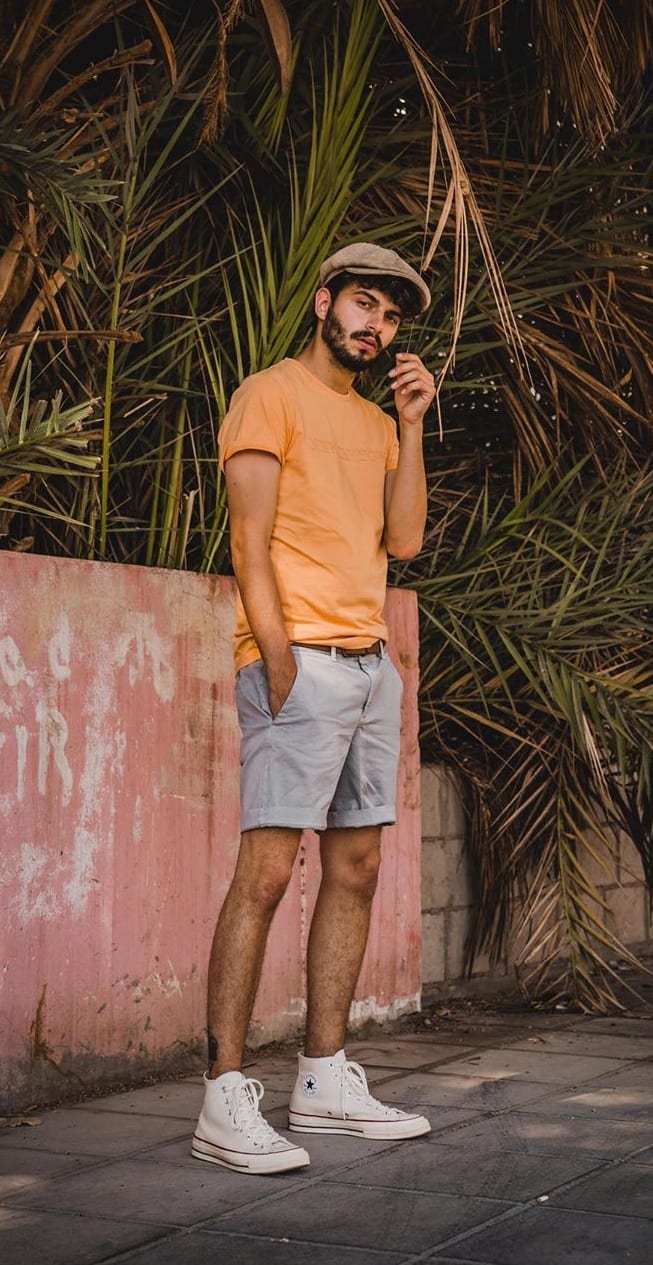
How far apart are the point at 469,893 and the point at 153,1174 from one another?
2747 millimetres

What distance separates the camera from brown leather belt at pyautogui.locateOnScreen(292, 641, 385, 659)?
3.82m

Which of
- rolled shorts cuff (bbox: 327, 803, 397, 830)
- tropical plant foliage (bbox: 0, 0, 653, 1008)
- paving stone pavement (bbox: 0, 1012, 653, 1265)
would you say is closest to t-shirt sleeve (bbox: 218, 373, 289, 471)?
tropical plant foliage (bbox: 0, 0, 653, 1008)


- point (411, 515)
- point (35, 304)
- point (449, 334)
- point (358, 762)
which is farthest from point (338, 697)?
point (449, 334)

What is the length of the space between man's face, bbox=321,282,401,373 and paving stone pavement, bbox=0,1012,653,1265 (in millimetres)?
1746

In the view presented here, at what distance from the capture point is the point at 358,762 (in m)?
3.95

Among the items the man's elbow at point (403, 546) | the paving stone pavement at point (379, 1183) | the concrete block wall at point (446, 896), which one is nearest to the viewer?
the paving stone pavement at point (379, 1183)

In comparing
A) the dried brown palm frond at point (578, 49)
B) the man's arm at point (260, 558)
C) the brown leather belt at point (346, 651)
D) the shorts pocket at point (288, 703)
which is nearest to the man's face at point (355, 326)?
the man's arm at point (260, 558)

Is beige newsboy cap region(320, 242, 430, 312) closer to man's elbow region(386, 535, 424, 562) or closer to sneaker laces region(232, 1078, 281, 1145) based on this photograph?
man's elbow region(386, 535, 424, 562)

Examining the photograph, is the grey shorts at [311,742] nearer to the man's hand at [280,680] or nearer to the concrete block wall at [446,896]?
the man's hand at [280,680]

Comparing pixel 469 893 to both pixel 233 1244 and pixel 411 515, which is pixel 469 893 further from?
pixel 233 1244

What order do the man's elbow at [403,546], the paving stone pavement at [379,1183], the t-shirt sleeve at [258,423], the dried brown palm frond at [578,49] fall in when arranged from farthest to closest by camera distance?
the dried brown palm frond at [578,49], the man's elbow at [403,546], the t-shirt sleeve at [258,423], the paving stone pavement at [379,1183]

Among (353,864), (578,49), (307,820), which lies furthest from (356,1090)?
(578,49)

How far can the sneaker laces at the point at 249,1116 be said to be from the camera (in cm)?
350

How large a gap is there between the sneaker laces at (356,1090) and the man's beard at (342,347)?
5.21ft
